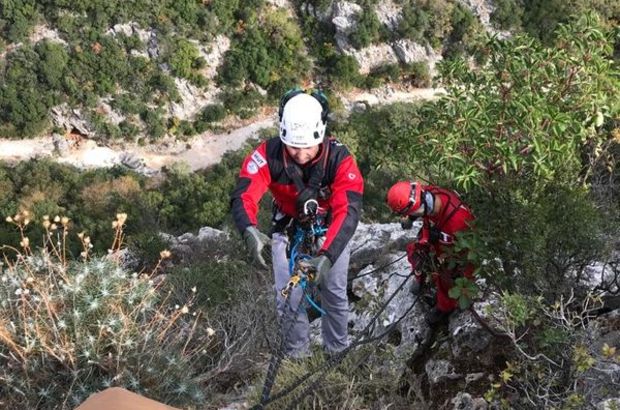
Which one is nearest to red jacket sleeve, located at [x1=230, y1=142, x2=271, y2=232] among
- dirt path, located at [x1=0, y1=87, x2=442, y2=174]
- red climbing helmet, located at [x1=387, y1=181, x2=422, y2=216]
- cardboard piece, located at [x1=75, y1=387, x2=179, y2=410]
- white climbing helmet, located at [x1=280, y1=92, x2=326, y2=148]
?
white climbing helmet, located at [x1=280, y1=92, x2=326, y2=148]

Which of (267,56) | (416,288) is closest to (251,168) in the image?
(416,288)

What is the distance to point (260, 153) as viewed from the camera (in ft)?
14.6

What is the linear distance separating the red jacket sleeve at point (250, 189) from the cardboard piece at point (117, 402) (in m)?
2.43

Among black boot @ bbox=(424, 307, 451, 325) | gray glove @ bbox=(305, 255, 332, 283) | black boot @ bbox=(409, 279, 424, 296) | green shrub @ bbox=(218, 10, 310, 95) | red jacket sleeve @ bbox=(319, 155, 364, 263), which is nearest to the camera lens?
gray glove @ bbox=(305, 255, 332, 283)

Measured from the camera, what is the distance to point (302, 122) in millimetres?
4176

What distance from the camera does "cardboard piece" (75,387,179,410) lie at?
5.74 feet

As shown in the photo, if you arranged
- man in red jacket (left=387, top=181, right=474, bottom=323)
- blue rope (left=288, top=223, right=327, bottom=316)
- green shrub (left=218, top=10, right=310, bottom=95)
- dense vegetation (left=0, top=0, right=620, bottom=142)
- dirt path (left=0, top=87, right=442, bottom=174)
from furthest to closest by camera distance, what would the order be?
1. green shrub (left=218, top=10, right=310, bottom=95)
2. dense vegetation (left=0, top=0, right=620, bottom=142)
3. dirt path (left=0, top=87, right=442, bottom=174)
4. blue rope (left=288, top=223, right=327, bottom=316)
5. man in red jacket (left=387, top=181, right=474, bottom=323)

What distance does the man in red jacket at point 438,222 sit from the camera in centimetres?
456

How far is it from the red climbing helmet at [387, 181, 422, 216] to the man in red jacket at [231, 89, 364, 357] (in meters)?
0.35

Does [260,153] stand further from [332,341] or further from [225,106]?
[225,106]

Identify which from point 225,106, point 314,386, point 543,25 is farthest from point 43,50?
point 314,386

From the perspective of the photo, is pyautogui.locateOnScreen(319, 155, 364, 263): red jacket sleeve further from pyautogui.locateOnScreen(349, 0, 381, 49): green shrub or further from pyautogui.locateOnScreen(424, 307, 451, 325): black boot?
pyautogui.locateOnScreen(349, 0, 381, 49): green shrub

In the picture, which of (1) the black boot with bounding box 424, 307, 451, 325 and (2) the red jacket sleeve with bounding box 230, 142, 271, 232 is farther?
(1) the black boot with bounding box 424, 307, 451, 325

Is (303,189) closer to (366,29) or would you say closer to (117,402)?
(117,402)
